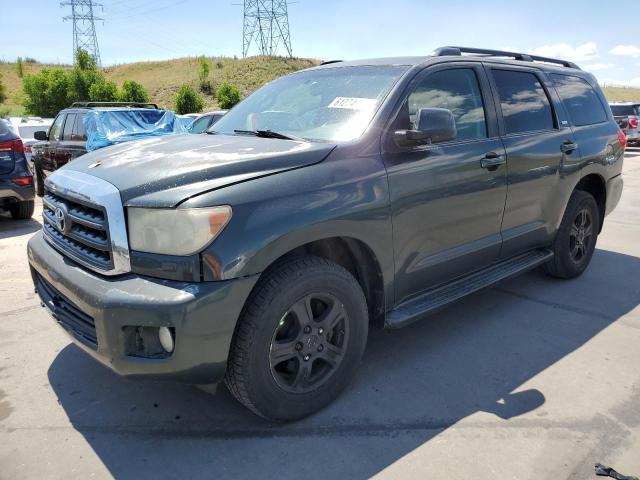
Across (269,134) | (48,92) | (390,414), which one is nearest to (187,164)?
(269,134)

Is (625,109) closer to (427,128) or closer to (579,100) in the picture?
(579,100)

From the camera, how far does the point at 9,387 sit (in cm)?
312

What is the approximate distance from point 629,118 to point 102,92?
34.2 meters

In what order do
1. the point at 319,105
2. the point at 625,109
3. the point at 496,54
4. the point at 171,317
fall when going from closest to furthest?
the point at 171,317, the point at 319,105, the point at 496,54, the point at 625,109

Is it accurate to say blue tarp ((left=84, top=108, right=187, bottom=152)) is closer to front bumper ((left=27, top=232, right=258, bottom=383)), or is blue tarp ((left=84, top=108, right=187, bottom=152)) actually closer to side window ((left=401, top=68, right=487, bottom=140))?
side window ((left=401, top=68, right=487, bottom=140))

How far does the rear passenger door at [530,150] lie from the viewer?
3.84 metres

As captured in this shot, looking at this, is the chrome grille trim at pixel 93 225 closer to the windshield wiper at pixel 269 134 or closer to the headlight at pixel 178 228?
the headlight at pixel 178 228

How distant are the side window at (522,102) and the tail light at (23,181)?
6497mm

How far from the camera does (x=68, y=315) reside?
8.77ft

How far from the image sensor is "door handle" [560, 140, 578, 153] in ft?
14.2

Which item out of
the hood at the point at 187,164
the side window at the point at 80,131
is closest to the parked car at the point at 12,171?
the side window at the point at 80,131

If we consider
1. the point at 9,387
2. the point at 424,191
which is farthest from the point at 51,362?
the point at 424,191

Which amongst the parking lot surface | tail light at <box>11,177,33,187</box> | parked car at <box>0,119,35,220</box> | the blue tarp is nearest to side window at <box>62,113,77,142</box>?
the blue tarp

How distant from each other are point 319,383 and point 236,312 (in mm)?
743
